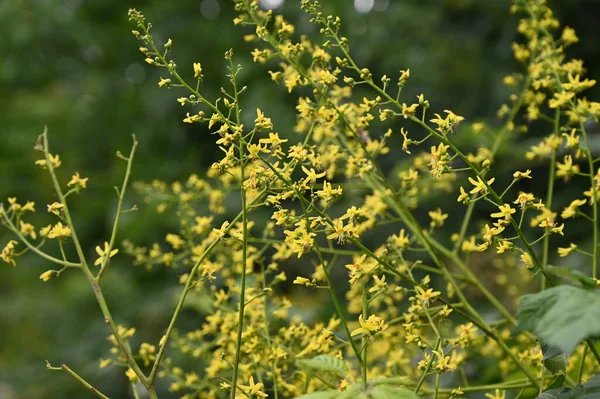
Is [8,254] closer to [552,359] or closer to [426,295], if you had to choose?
[426,295]

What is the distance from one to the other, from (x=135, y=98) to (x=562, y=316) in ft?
10.3

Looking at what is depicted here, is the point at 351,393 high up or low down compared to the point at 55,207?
down

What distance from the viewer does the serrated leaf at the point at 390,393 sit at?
29.6 inches

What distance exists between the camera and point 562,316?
0.71 m

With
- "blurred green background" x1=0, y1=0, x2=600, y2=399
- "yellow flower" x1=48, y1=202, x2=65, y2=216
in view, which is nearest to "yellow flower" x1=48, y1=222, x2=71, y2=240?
"yellow flower" x1=48, y1=202, x2=65, y2=216

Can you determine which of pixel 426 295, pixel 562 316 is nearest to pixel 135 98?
pixel 426 295

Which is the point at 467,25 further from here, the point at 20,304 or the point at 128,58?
the point at 20,304

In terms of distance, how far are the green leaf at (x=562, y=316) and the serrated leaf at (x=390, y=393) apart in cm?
14

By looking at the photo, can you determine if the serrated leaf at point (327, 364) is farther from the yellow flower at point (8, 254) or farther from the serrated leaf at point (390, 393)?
the yellow flower at point (8, 254)

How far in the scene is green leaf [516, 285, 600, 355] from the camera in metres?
0.68

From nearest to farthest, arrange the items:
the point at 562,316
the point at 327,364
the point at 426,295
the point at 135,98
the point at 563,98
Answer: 1. the point at 562,316
2. the point at 327,364
3. the point at 426,295
4. the point at 563,98
5. the point at 135,98

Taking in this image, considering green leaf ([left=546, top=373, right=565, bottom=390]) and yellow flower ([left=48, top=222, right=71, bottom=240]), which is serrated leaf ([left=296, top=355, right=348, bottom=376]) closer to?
green leaf ([left=546, top=373, right=565, bottom=390])

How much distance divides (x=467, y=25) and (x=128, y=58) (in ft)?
5.67

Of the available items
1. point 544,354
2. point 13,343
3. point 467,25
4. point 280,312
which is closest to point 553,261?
point 467,25
